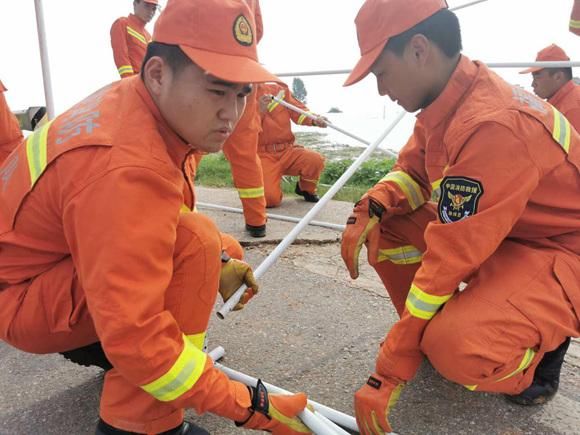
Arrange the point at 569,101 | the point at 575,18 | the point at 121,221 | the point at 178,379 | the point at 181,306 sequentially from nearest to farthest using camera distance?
1. the point at 121,221
2. the point at 178,379
3. the point at 181,306
4. the point at 575,18
5. the point at 569,101

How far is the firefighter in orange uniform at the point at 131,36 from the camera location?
189 inches

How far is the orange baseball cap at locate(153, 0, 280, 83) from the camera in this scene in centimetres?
124

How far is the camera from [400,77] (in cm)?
171

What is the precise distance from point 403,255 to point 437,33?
93cm

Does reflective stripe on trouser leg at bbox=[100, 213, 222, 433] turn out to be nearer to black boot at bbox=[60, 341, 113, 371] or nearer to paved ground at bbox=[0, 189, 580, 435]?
black boot at bbox=[60, 341, 113, 371]

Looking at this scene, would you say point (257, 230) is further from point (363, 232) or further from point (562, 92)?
point (562, 92)

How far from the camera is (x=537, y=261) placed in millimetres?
1673

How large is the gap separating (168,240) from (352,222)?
3.58 feet

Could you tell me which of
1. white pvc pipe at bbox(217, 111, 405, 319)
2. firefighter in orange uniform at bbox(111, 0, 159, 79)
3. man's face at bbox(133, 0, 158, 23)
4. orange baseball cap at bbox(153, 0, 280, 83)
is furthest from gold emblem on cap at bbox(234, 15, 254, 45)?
man's face at bbox(133, 0, 158, 23)

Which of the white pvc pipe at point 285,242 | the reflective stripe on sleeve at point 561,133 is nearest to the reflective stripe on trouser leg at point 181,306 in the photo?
the white pvc pipe at point 285,242

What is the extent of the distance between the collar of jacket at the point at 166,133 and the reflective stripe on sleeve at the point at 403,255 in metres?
1.08

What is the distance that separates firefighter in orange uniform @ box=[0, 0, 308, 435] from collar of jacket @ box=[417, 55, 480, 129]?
0.69 m

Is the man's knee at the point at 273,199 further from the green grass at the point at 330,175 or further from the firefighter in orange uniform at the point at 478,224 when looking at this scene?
the firefighter in orange uniform at the point at 478,224

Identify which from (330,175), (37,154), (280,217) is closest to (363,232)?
(37,154)
